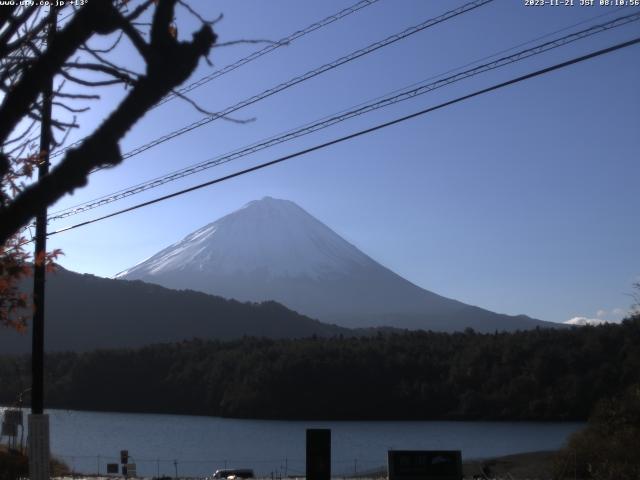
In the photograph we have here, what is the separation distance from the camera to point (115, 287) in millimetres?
119250

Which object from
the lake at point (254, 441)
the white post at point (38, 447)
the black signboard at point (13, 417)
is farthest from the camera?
the lake at point (254, 441)

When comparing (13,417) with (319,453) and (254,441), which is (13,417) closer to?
(319,453)

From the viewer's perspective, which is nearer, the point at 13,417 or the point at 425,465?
the point at 425,465

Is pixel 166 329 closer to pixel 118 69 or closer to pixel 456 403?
pixel 456 403

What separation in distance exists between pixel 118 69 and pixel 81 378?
261 feet

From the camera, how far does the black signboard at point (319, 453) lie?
1162 cm

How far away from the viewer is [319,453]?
11695mm

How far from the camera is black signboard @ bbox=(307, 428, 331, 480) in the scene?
11.6 metres

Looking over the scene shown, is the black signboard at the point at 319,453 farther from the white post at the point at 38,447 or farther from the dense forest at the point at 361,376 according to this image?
the dense forest at the point at 361,376

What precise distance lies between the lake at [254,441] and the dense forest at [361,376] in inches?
83.5

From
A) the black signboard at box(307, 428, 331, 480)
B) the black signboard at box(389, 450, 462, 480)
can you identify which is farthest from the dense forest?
the black signboard at box(307, 428, 331, 480)

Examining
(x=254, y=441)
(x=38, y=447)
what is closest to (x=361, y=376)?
(x=254, y=441)

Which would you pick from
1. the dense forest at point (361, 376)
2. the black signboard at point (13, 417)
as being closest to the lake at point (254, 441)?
the dense forest at point (361, 376)

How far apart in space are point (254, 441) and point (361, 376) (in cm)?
1940
